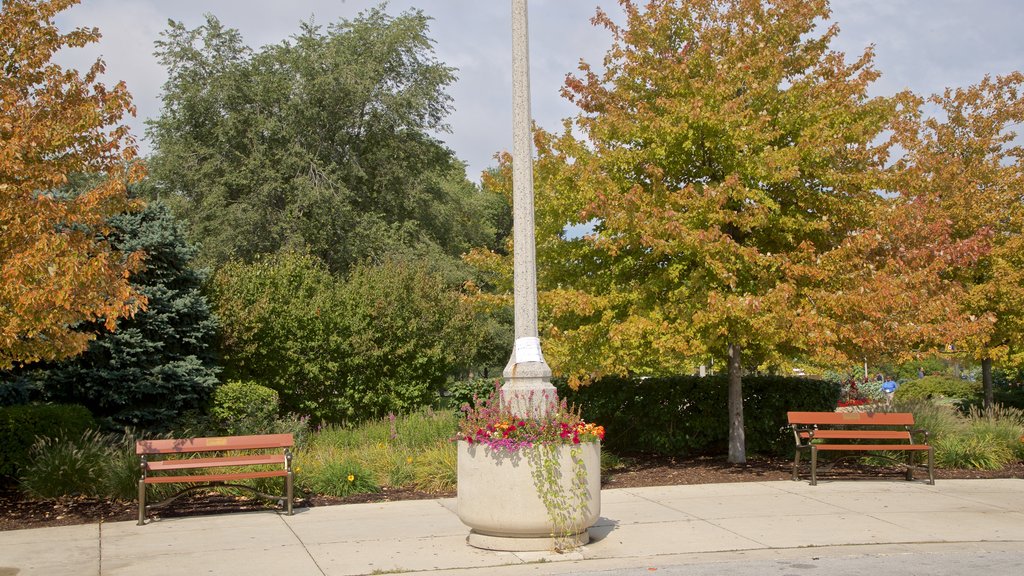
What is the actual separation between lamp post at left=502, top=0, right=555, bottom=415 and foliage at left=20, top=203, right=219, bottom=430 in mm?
7166

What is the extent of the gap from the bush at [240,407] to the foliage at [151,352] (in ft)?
1.00

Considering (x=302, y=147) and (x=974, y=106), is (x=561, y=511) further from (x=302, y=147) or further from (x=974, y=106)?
(x=302, y=147)

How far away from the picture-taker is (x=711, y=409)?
1436 cm

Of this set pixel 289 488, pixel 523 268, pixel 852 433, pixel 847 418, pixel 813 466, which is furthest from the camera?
pixel 847 418

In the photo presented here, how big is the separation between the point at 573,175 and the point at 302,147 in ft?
60.3

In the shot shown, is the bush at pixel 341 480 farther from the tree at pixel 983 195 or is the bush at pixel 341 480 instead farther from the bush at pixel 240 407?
the tree at pixel 983 195

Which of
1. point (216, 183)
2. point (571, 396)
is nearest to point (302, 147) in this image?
point (216, 183)

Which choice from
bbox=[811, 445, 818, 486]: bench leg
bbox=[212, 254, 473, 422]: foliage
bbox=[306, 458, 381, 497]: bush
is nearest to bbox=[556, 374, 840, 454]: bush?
bbox=[811, 445, 818, 486]: bench leg

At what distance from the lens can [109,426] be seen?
1345 centimetres

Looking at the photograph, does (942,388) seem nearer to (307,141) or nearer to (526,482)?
(307,141)

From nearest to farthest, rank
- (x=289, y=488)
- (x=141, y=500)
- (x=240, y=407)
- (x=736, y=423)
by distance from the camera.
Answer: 1. (x=141, y=500)
2. (x=289, y=488)
3. (x=736, y=423)
4. (x=240, y=407)

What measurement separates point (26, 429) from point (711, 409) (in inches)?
386

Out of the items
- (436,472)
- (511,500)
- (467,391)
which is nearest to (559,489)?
(511,500)

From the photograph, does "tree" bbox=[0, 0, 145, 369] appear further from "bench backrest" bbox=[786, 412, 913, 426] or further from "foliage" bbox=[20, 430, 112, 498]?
"bench backrest" bbox=[786, 412, 913, 426]
